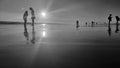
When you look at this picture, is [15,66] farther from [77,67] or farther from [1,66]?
[77,67]

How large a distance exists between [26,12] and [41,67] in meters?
28.2

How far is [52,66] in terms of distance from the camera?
6258 millimetres

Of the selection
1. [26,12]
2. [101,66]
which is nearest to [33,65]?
[101,66]

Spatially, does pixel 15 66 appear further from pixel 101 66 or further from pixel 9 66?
pixel 101 66

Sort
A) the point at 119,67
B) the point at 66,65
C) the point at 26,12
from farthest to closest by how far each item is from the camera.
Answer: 1. the point at 26,12
2. the point at 66,65
3. the point at 119,67

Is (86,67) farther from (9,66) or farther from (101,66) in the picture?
(9,66)

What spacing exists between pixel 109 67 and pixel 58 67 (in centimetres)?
271

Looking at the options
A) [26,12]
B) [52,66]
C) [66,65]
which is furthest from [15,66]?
[26,12]

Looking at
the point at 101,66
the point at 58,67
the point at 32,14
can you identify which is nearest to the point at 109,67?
the point at 101,66

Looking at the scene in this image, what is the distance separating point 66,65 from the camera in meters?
6.38

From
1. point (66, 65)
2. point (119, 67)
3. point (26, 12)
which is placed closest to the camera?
point (119, 67)

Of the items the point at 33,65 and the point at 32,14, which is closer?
the point at 33,65

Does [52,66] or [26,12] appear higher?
[26,12]

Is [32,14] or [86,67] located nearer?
[86,67]
